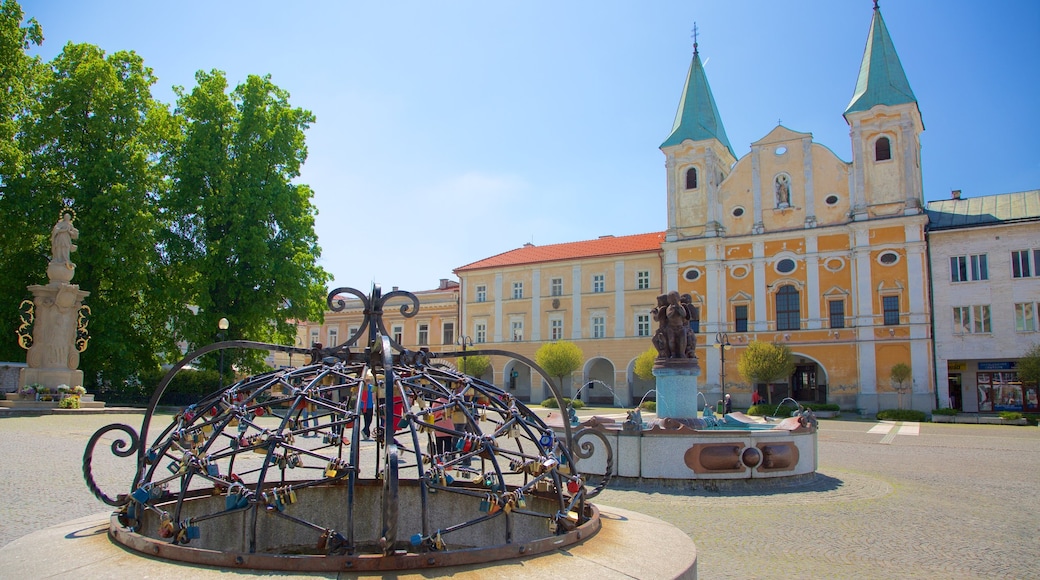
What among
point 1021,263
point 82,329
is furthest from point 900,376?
point 82,329

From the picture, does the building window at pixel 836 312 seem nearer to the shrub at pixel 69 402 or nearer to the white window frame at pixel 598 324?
the white window frame at pixel 598 324

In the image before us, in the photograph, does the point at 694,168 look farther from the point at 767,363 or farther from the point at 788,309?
the point at 767,363

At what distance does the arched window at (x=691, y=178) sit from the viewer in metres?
43.5

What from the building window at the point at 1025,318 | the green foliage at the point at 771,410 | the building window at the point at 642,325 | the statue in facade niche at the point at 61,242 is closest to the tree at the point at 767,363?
the green foliage at the point at 771,410

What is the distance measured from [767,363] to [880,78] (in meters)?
Result: 17.7

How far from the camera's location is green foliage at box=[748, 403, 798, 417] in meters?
31.4

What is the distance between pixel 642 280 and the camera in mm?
45844

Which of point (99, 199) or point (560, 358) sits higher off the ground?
point (99, 199)

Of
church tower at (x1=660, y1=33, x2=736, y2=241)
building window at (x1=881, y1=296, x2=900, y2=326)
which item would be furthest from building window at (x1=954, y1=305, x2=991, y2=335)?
church tower at (x1=660, y1=33, x2=736, y2=241)

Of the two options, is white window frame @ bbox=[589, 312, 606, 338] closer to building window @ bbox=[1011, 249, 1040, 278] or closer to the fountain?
building window @ bbox=[1011, 249, 1040, 278]

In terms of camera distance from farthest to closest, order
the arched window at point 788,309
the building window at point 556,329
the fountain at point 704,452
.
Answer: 1. the building window at point 556,329
2. the arched window at point 788,309
3. the fountain at point 704,452

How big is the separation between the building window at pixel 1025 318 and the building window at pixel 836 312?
7803 mm

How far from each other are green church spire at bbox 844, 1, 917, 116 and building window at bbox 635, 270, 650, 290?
1486 cm

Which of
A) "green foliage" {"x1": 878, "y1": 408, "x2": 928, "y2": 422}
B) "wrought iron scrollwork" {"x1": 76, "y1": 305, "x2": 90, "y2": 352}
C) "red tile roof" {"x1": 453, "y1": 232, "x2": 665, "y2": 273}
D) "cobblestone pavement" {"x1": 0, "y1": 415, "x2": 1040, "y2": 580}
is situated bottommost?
"green foliage" {"x1": 878, "y1": 408, "x2": 928, "y2": 422}
